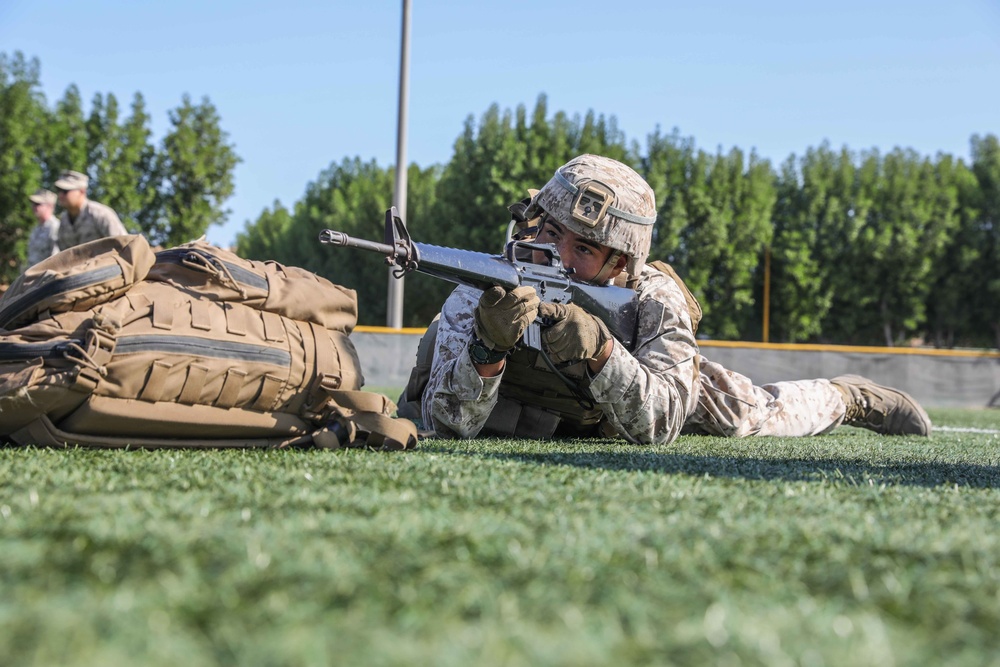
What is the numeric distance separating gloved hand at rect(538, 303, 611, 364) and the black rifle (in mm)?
73

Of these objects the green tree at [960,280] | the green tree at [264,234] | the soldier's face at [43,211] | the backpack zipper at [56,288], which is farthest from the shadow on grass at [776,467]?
the green tree at [264,234]

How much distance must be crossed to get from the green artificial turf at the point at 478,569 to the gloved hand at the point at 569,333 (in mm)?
854

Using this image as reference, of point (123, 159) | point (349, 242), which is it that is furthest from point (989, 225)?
point (349, 242)

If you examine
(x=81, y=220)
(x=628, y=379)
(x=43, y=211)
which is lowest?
(x=43, y=211)

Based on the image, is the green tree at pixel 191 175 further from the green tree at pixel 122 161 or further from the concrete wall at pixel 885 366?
the concrete wall at pixel 885 366

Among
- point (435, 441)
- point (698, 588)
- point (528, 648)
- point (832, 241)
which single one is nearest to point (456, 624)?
point (528, 648)

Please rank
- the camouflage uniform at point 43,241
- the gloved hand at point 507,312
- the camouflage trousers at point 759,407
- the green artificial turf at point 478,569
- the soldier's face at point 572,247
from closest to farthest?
the green artificial turf at point 478,569, the gloved hand at point 507,312, the soldier's face at point 572,247, the camouflage trousers at point 759,407, the camouflage uniform at point 43,241

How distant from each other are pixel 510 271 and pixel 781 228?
101 ft

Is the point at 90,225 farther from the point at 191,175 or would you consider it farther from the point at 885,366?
the point at 191,175

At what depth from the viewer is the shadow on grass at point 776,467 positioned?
8.17 ft

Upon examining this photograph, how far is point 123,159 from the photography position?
24578mm

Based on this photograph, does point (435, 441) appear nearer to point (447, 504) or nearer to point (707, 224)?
point (447, 504)

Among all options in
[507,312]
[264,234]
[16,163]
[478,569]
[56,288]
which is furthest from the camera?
[264,234]

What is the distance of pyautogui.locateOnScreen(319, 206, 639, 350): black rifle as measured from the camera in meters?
2.76
